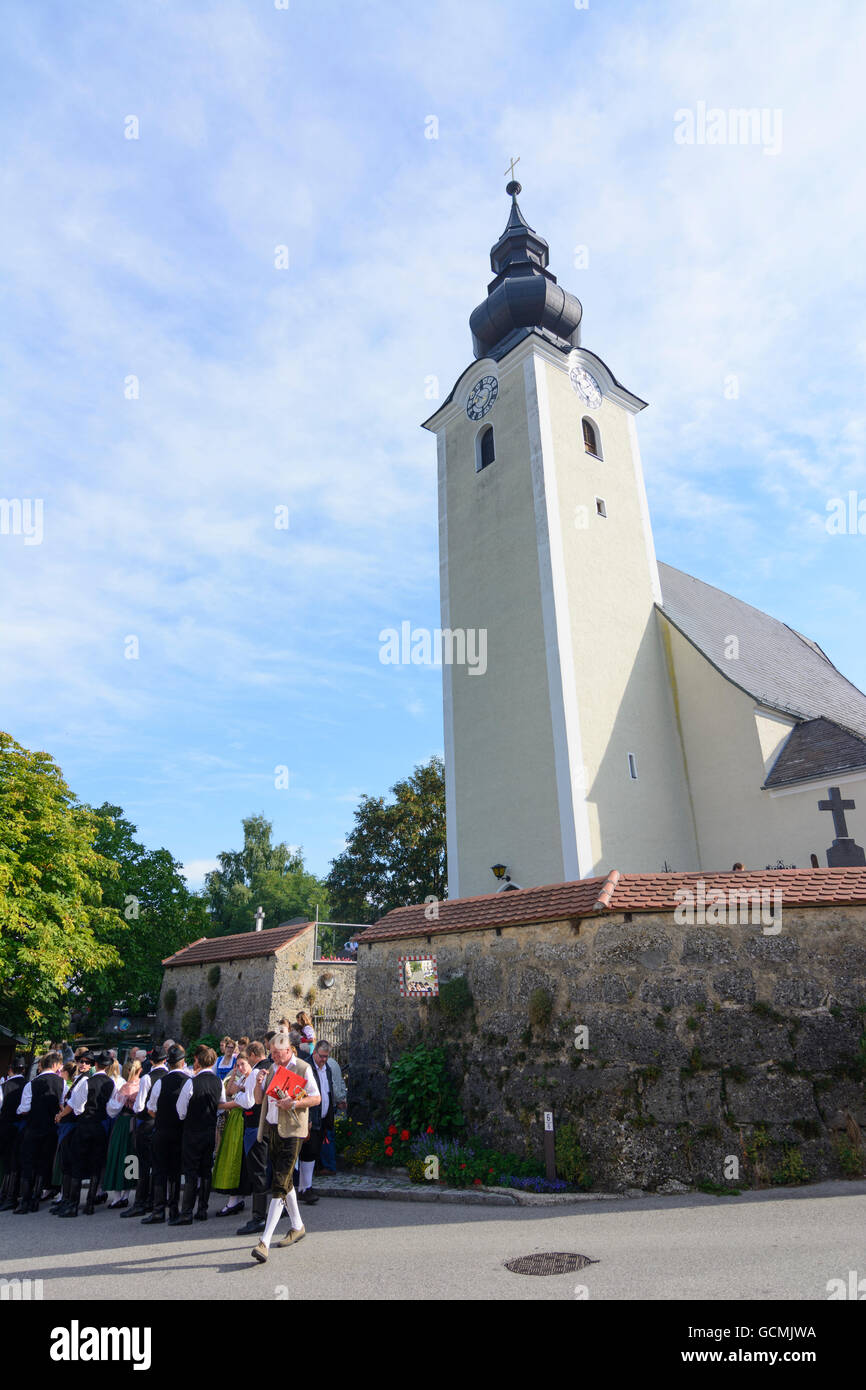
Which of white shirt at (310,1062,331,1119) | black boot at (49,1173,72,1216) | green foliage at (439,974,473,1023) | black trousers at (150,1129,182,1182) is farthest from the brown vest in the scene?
black boot at (49,1173,72,1216)

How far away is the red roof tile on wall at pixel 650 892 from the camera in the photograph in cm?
837

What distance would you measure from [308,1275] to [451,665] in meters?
17.8

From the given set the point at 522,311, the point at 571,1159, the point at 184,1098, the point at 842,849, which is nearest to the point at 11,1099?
the point at 184,1098

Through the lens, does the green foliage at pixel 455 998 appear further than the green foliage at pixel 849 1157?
Yes

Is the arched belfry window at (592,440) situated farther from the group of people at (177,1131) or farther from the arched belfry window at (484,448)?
the group of people at (177,1131)

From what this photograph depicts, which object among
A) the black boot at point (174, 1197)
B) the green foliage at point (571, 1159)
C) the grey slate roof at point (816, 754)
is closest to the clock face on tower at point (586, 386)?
the grey slate roof at point (816, 754)

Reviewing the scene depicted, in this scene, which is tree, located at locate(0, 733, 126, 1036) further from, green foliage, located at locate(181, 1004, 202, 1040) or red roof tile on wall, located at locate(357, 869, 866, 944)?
red roof tile on wall, located at locate(357, 869, 866, 944)

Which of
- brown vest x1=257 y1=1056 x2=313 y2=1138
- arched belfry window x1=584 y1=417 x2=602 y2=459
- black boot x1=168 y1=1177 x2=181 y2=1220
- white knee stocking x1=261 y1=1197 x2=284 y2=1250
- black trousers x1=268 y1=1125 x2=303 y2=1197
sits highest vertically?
arched belfry window x1=584 y1=417 x2=602 y2=459

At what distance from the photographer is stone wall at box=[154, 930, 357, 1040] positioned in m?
16.7

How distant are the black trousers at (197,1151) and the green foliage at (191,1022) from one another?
1084 centimetres

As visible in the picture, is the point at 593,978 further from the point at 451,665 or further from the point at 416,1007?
the point at 451,665

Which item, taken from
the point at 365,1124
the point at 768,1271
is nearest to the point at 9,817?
the point at 365,1124

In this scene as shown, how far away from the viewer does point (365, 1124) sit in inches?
423

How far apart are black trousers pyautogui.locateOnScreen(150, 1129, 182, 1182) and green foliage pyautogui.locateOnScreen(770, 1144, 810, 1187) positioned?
19.1ft
